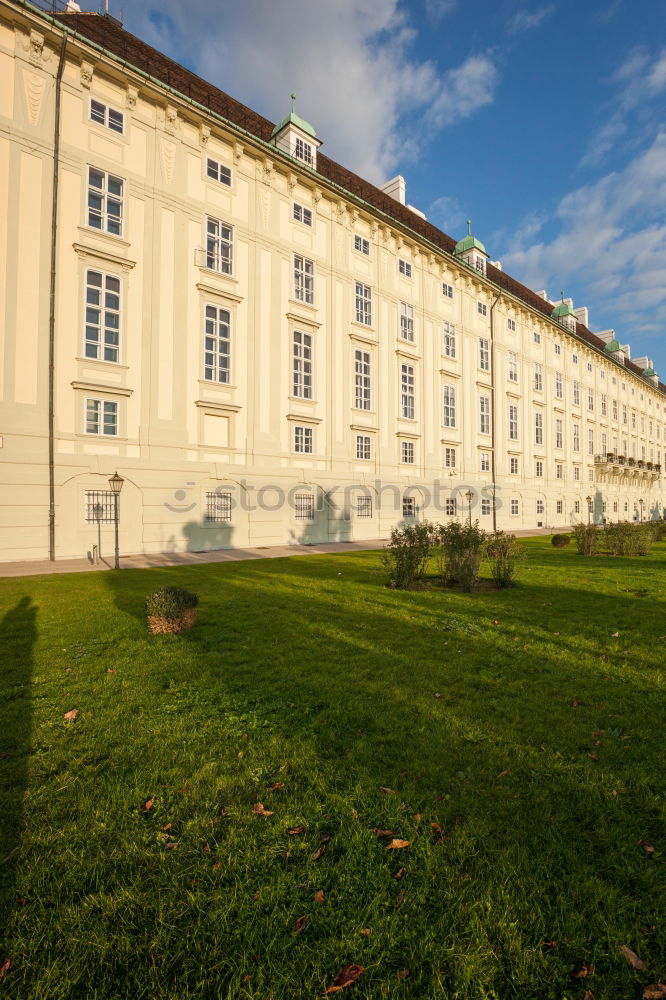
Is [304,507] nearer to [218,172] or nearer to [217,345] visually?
[217,345]

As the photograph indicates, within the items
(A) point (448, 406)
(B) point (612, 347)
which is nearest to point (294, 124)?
(A) point (448, 406)

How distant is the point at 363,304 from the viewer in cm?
2745

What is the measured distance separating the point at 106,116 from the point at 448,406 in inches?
957

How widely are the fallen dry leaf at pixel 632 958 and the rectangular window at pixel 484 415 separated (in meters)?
35.6

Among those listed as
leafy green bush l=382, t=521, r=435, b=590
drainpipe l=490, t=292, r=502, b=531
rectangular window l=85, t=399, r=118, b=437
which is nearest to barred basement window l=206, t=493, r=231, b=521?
rectangular window l=85, t=399, r=118, b=437

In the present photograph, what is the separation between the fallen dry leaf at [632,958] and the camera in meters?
2.04

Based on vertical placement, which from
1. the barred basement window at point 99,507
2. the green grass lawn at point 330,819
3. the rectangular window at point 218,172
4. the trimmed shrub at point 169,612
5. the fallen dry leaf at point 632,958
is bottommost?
the fallen dry leaf at point 632,958

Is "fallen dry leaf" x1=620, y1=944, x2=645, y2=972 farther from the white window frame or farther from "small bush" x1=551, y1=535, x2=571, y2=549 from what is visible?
"small bush" x1=551, y1=535, x2=571, y2=549

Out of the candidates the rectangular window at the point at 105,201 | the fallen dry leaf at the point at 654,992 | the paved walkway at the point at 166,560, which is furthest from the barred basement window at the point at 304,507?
the fallen dry leaf at the point at 654,992

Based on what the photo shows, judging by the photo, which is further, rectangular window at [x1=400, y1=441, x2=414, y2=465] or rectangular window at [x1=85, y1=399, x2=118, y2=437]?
rectangular window at [x1=400, y1=441, x2=414, y2=465]

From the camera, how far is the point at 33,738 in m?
3.98

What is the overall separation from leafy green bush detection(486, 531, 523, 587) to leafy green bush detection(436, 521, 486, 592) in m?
0.70

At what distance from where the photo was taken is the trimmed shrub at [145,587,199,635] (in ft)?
23.5

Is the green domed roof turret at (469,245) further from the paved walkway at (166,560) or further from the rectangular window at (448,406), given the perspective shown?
the paved walkway at (166,560)
